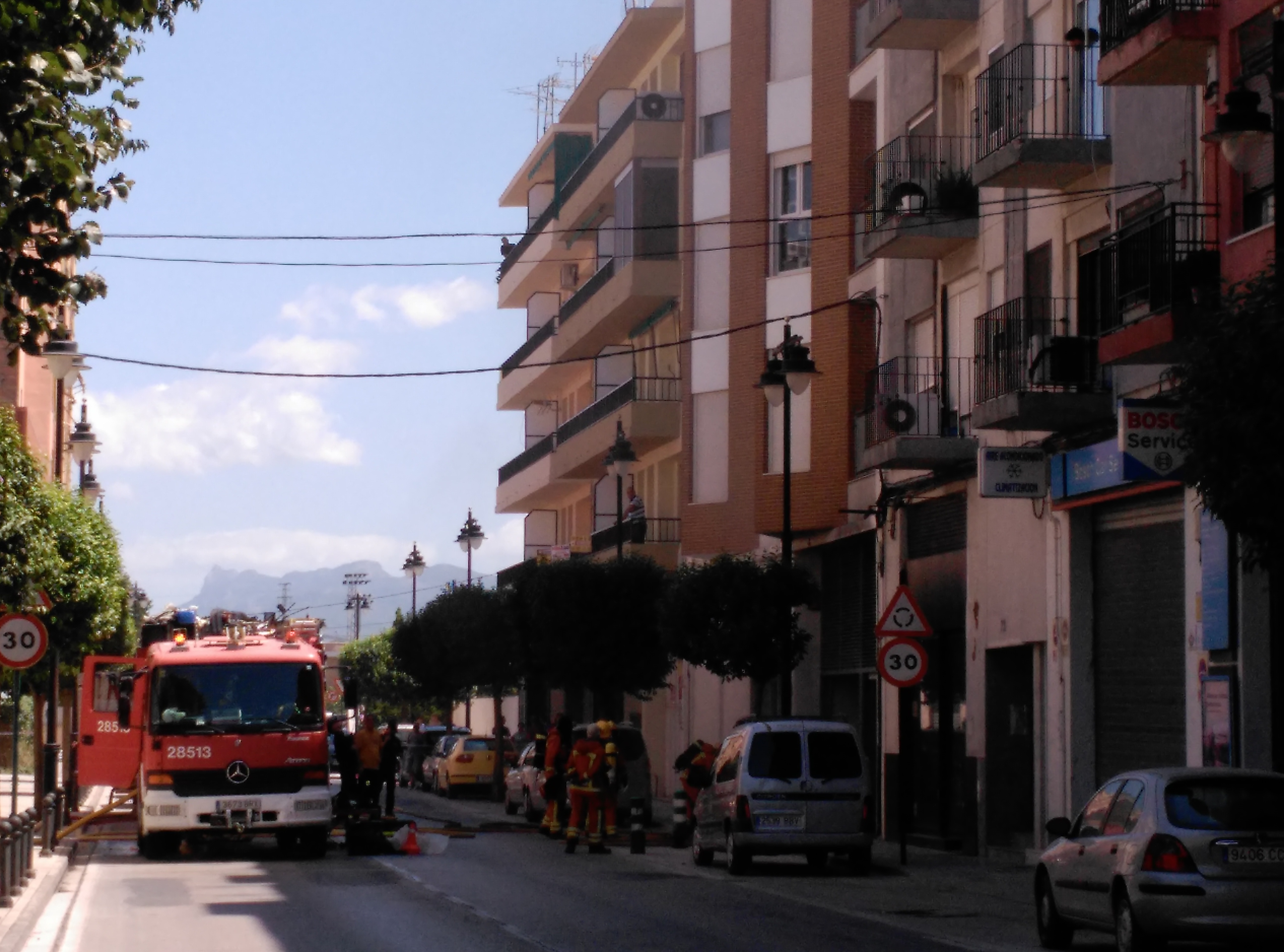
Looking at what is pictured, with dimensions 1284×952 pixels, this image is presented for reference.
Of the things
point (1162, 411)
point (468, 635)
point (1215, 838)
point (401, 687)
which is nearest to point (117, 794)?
point (468, 635)

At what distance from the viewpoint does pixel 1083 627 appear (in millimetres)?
24594

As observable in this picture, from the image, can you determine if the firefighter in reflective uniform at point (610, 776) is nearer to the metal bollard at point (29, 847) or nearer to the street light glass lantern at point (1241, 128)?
the metal bollard at point (29, 847)

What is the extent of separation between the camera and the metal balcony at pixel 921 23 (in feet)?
93.0

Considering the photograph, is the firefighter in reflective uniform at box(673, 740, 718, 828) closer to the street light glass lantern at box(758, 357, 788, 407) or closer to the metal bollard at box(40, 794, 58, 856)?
the street light glass lantern at box(758, 357, 788, 407)

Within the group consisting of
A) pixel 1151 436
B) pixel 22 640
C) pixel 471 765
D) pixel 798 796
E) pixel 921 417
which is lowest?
pixel 471 765

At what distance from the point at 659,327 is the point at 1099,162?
25.5 meters

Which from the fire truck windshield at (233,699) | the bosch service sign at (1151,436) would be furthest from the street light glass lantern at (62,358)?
the bosch service sign at (1151,436)

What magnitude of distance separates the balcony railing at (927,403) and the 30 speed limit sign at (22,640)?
11.7 m

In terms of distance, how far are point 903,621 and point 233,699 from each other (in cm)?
821

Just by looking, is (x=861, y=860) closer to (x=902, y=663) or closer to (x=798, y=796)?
(x=798, y=796)

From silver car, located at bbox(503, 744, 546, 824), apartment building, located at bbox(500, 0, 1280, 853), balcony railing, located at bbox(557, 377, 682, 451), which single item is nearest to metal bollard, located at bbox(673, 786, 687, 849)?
silver car, located at bbox(503, 744, 546, 824)

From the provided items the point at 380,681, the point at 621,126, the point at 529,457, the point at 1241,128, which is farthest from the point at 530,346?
the point at 380,681

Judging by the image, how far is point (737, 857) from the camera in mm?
23719

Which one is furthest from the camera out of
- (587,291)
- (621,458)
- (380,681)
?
(380,681)
